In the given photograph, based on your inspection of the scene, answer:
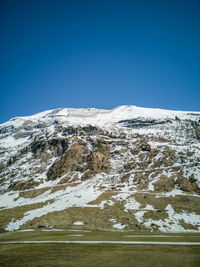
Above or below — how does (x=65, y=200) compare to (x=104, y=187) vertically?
below

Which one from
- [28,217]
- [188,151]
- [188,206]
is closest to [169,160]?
[188,151]

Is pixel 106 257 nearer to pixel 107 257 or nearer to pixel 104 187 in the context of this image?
pixel 107 257

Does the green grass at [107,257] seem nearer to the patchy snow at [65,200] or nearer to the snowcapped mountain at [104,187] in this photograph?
the snowcapped mountain at [104,187]

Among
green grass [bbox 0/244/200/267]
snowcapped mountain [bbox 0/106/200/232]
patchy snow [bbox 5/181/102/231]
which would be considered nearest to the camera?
green grass [bbox 0/244/200/267]

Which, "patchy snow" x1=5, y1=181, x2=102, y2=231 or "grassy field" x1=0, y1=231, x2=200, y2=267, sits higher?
"grassy field" x1=0, y1=231, x2=200, y2=267

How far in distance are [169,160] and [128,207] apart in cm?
7092

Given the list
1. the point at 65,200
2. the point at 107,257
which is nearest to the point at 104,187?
the point at 65,200

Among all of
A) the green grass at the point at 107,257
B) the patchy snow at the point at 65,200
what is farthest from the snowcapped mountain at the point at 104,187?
the green grass at the point at 107,257

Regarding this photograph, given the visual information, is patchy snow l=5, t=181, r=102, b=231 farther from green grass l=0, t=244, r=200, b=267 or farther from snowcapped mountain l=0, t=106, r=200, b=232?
green grass l=0, t=244, r=200, b=267

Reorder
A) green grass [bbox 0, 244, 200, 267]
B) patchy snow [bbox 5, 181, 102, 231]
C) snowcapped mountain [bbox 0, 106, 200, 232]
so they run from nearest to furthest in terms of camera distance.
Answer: green grass [bbox 0, 244, 200, 267]
snowcapped mountain [bbox 0, 106, 200, 232]
patchy snow [bbox 5, 181, 102, 231]

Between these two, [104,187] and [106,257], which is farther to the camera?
[104,187]

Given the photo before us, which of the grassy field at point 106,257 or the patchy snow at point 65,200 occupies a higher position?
the grassy field at point 106,257

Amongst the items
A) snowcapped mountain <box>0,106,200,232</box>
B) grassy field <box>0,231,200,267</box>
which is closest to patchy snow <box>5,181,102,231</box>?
snowcapped mountain <box>0,106,200,232</box>

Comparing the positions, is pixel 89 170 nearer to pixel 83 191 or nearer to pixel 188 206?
pixel 83 191
